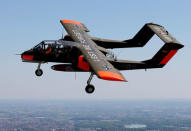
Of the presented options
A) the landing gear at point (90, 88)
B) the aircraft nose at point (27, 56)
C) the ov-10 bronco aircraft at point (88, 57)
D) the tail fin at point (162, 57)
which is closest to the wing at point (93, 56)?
the ov-10 bronco aircraft at point (88, 57)

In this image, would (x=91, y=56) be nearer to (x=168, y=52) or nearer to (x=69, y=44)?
(x=69, y=44)

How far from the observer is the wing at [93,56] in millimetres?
21062

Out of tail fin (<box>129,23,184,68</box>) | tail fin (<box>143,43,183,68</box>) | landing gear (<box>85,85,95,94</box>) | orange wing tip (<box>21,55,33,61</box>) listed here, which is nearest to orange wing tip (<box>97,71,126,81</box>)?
landing gear (<box>85,85,95,94</box>)

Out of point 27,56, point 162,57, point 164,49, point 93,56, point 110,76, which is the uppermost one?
point 110,76

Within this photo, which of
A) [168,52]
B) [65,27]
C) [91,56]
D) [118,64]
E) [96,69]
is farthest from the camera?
[65,27]

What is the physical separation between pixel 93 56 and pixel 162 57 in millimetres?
10221

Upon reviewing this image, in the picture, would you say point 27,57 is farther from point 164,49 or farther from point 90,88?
point 164,49

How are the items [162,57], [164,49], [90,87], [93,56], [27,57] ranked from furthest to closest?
[162,57] < [164,49] < [27,57] < [93,56] < [90,87]

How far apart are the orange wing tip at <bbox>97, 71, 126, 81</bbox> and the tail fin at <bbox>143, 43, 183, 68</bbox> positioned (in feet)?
39.8

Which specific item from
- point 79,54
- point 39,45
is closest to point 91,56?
point 79,54

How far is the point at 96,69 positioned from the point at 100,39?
54.0 ft

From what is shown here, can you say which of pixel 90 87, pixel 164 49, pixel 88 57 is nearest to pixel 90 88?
pixel 90 87

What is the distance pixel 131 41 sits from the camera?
39.7 meters

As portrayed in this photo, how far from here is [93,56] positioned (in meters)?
26.2
